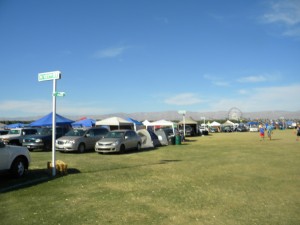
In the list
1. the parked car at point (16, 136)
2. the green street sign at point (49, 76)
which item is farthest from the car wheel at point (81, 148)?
the green street sign at point (49, 76)

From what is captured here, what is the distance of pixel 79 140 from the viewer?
2152 centimetres

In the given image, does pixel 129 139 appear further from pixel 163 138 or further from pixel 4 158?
pixel 4 158

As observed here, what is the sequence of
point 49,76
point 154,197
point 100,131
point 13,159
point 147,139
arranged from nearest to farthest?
point 154,197
point 13,159
point 49,76
point 100,131
point 147,139

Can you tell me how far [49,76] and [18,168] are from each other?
131 inches

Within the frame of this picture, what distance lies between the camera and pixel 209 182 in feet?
34.2

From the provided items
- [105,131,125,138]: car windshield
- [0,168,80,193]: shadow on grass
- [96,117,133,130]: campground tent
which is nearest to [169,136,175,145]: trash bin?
[96,117,133,130]: campground tent

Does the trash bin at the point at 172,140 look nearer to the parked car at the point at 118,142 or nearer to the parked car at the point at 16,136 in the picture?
the parked car at the point at 118,142

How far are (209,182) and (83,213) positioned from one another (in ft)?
15.9

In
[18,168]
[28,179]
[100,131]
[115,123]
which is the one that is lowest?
[28,179]

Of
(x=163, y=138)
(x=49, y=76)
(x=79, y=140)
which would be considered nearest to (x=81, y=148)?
(x=79, y=140)

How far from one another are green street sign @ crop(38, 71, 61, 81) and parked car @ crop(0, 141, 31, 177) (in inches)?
102

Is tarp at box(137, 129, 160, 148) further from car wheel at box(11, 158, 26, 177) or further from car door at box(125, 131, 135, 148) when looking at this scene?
car wheel at box(11, 158, 26, 177)

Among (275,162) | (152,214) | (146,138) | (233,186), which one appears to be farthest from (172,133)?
(152,214)

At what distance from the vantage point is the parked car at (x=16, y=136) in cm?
2442
